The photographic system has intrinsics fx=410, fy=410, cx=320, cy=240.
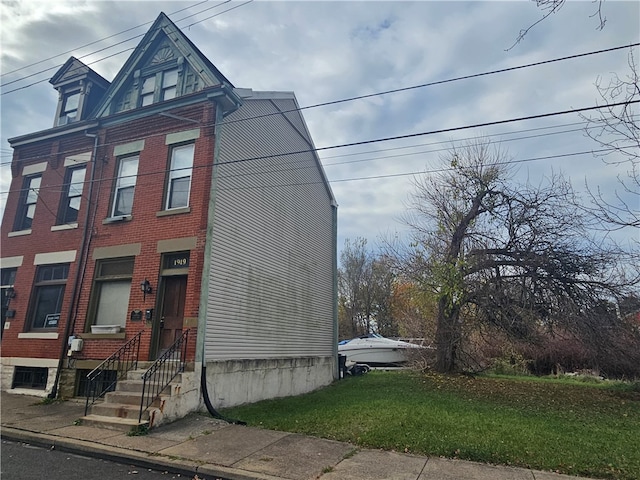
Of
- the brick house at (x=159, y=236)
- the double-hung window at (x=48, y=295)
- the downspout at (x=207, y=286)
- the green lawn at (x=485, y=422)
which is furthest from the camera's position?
the double-hung window at (x=48, y=295)

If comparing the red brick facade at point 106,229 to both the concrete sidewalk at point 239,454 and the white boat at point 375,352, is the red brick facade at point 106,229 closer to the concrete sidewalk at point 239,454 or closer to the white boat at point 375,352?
the concrete sidewalk at point 239,454

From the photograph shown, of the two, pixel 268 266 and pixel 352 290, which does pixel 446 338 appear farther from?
pixel 352 290

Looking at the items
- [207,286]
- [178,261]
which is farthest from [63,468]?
[178,261]

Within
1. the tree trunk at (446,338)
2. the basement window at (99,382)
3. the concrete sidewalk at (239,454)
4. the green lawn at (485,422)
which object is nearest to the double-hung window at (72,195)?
the basement window at (99,382)

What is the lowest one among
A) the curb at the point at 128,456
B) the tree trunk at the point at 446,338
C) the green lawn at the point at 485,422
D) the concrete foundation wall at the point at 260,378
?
the curb at the point at 128,456

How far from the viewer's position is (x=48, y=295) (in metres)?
11.7

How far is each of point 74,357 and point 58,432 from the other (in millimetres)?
3726

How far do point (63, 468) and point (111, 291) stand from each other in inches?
225

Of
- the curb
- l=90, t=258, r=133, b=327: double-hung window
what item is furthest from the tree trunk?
the curb

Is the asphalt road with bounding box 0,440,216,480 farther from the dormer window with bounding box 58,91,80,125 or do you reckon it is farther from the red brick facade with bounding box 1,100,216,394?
the dormer window with bounding box 58,91,80,125

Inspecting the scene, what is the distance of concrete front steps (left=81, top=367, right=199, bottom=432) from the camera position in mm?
7176

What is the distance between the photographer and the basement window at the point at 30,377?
428 inches

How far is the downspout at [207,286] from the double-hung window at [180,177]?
0.79 meters

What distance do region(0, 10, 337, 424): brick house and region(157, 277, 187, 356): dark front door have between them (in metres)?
0.03
